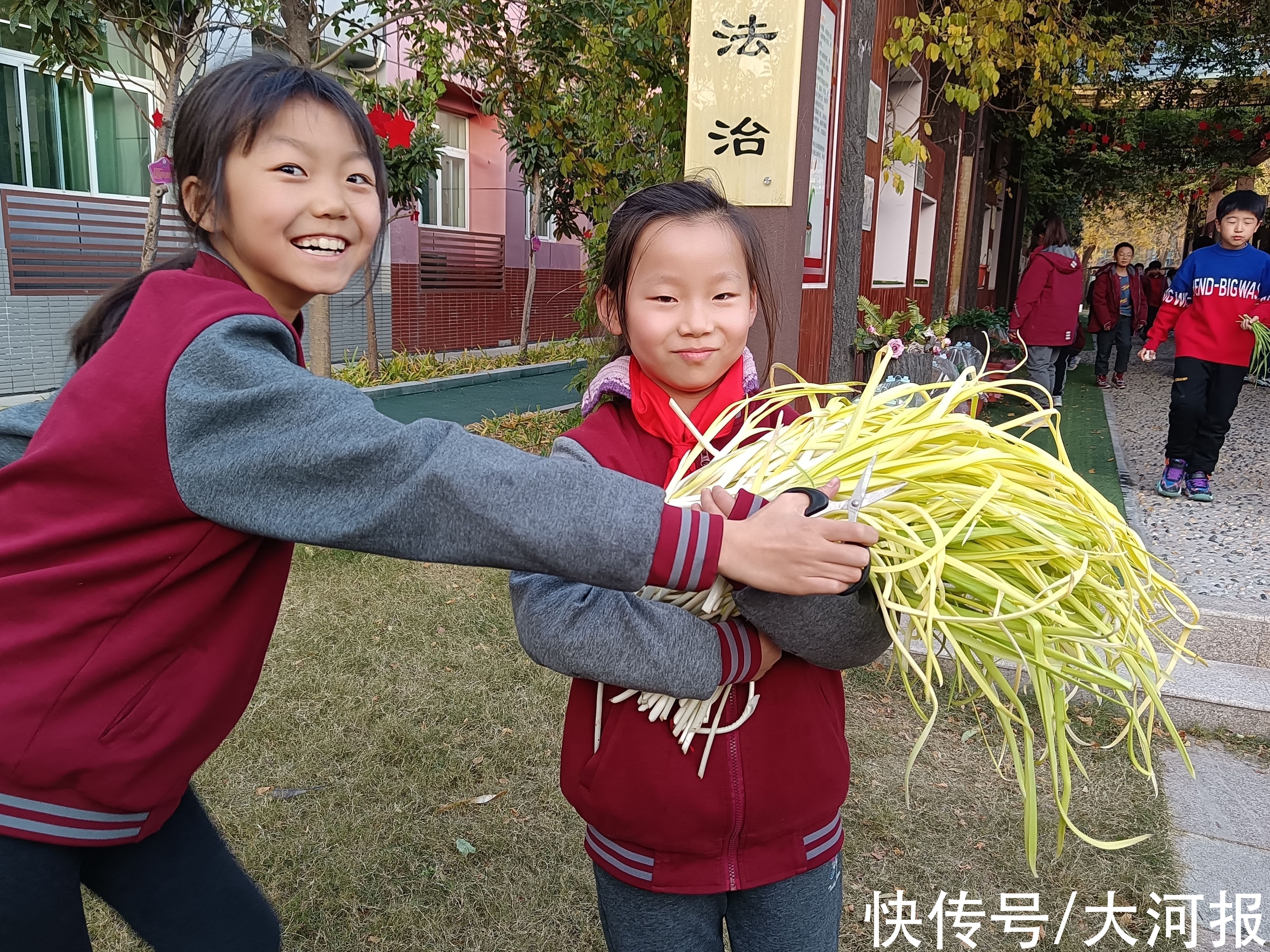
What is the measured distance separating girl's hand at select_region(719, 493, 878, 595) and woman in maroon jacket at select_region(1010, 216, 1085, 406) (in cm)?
785

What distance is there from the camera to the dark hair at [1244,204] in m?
5.07

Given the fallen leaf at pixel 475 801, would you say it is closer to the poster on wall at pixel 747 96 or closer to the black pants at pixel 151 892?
the black pants at pixel 151 892

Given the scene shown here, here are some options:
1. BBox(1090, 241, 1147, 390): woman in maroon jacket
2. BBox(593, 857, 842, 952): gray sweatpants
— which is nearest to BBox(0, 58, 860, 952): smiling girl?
BBox(593, 857, 842, 952): gray sweatpants

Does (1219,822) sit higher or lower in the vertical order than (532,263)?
lower

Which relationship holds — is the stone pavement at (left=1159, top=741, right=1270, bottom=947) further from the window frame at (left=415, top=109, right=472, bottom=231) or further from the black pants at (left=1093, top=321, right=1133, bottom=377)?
the window frame at (left=415, top=109, right=472, bottom=231)

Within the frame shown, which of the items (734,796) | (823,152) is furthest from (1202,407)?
(734,796)

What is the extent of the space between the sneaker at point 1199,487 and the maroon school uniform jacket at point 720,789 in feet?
17.4

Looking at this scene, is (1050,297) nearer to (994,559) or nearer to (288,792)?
(288,792)

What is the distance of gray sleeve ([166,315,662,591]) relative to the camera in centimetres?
90

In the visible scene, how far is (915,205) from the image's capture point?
8.17 m

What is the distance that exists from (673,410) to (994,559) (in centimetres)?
50

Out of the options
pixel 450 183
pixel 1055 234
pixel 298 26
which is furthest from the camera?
pixel 450 183

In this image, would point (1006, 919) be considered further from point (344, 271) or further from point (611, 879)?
point (344, 271)

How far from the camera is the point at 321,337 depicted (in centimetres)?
709
